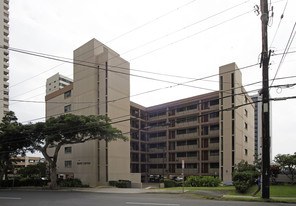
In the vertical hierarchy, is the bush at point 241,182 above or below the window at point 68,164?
above

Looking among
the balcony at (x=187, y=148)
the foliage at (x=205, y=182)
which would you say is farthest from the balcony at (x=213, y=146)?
the foliage at (x=205, y=182)

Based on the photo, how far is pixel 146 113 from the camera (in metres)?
58.0

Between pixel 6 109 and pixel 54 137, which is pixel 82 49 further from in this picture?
pixel 6 109

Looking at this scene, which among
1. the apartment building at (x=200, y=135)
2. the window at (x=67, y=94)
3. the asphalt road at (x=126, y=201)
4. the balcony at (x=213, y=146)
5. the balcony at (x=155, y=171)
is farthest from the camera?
the balcony at (x=155, y=171)

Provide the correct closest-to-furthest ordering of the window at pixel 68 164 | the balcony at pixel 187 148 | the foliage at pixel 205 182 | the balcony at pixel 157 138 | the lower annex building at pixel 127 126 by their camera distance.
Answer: the foliage at pixel 205 182, the lower annex building at pixel 127 126, the window at pixel 68 164, the balcony at pixel 187 148, the balcony at pixel 157 138

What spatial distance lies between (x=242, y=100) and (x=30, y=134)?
110 ft

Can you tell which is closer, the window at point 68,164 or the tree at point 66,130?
the tree at point 66,130

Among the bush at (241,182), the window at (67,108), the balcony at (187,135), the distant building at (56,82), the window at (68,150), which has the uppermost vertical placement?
the distant building at (56,82)

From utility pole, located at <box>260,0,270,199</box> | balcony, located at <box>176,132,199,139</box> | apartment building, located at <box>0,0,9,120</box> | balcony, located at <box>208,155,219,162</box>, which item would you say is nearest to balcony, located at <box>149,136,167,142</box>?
balcony, located at <box>176,132,199,139</box>

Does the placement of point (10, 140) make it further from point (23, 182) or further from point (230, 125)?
point (230, 125)

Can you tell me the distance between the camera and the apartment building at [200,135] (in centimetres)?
3838

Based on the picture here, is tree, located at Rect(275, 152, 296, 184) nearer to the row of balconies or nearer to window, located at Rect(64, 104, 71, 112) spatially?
the row of balconies

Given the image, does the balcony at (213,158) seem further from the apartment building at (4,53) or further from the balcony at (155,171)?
the apartment building at (4,53)

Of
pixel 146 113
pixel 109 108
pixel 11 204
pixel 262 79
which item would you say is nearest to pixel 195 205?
pixel 262 79
